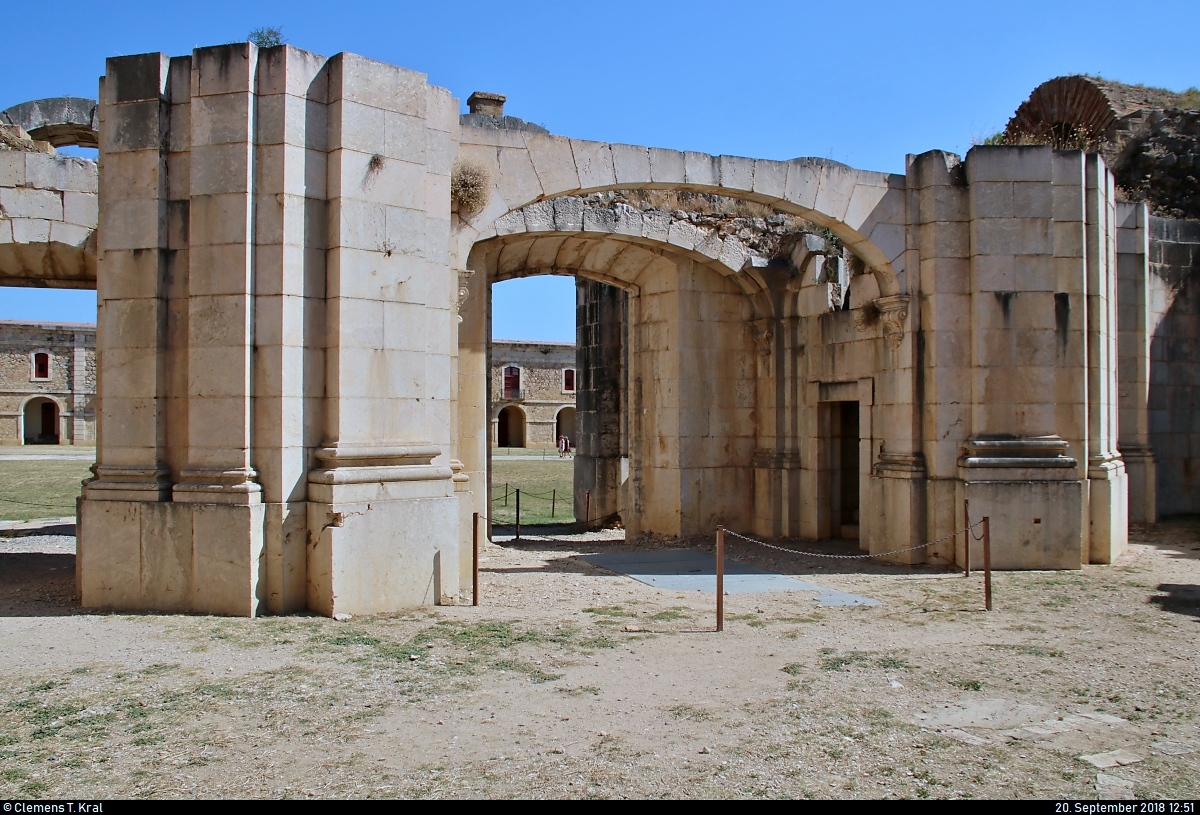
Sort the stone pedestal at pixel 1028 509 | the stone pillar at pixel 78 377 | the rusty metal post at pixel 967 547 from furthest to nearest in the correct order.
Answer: the stone pillar at pixel 78 377 < the stone pedestal at pixel 1028 509 < the rusty metal post at pixel 967 547

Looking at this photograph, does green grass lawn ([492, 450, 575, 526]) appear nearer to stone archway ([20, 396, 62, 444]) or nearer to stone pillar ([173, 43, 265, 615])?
stone pillar ([173, 43, 265, 615])

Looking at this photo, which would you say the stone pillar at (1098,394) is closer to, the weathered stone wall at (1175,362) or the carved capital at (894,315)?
the carved capital at (894,315)

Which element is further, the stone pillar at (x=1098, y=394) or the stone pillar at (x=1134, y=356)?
the stone pillar at (x=1134, y=356)

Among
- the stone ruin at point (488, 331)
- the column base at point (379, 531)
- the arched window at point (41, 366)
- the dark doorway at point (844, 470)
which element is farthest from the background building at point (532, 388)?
the column base at point (379, 531)

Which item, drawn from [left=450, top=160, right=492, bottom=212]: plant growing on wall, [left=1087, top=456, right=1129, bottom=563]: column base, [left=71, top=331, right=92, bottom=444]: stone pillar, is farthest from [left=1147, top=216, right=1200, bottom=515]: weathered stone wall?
[left=71, top=331, right=92, bottom=444]: stone pillar

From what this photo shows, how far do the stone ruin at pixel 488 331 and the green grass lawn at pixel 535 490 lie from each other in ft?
7.56

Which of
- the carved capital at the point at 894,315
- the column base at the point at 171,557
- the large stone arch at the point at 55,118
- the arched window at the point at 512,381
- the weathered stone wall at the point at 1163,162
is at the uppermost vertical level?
the weathered stone wall at the point at 1163,162

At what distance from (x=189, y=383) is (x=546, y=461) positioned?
29101 millimetres

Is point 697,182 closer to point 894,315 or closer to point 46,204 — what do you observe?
point 894,315

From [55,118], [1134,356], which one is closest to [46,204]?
[55,118]

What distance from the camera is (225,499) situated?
7.51 m

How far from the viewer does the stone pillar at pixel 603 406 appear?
1739 cm

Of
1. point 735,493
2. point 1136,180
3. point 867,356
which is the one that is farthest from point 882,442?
point 1136,180

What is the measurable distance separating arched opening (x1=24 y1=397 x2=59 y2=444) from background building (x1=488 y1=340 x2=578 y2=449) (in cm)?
2042
